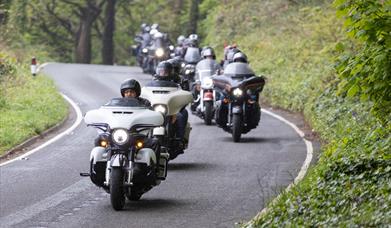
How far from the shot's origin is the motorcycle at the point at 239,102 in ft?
67.9

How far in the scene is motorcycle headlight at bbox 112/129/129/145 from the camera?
1288 cm

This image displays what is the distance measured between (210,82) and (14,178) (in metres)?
8.44

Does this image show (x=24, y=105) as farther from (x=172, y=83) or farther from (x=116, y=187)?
(x=116, y=187)

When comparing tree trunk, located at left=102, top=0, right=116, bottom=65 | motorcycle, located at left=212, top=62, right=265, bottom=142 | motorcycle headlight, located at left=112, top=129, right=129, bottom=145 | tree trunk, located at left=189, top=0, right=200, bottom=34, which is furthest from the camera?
tree trunk, located at left=102, top=0, right=116, bottom=65

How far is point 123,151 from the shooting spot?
42.6ft

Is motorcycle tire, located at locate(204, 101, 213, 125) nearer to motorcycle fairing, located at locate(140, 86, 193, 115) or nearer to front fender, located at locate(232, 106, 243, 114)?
front fender, located at locate(232, 106, 243, 114)

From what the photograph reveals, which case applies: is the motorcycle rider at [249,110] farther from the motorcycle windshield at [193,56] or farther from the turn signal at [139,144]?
the turn signal at [139,144]

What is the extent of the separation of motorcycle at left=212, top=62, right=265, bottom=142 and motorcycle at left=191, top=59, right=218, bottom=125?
135 centimetres

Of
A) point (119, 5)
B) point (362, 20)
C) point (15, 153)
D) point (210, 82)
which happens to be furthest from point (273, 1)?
point (362, 20)

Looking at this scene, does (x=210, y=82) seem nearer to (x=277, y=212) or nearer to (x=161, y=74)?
(x=161, y=74)

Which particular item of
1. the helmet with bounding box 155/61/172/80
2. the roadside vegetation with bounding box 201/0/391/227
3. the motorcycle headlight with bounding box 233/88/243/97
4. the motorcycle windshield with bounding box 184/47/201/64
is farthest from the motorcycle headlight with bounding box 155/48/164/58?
the helmet with bounding box 155/61/172/80

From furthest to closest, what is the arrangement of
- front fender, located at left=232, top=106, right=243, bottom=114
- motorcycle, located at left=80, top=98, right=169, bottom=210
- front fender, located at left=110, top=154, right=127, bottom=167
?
front fender, located at left=232, top=106, right=243, bottom=114
motorcycle, located at left=80, top=98, right=169, bottom=210
front fender, located at left=110, top=154, right=127, bottom=167

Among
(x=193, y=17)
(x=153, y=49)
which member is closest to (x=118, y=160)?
(x=153, y=49)

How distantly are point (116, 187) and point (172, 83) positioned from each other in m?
4.45
